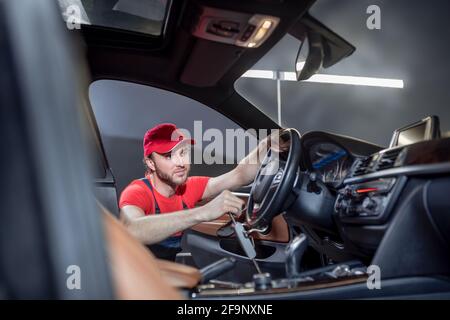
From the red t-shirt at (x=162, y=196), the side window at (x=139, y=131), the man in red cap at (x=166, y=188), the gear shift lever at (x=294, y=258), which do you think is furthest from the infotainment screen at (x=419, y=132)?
the side window at (x=139, y=131)

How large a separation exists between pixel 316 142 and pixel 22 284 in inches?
40.3

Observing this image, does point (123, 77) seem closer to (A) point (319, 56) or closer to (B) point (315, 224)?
(A) point (319, 56)

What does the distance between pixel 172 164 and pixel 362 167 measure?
2.65 ft

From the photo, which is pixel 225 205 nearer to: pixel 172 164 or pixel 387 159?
pixel 387 159

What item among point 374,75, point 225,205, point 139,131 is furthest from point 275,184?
point 374,75

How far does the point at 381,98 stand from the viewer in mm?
Result: 3955

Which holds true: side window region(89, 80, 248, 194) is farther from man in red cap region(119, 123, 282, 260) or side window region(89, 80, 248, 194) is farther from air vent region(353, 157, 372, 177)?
air vent region(353, 157, 372, 177)

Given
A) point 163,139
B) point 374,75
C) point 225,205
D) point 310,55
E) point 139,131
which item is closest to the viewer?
point 225,205

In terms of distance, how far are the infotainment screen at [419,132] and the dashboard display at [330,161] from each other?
15 cm

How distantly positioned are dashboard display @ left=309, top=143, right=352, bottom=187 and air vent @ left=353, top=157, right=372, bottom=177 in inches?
3.0

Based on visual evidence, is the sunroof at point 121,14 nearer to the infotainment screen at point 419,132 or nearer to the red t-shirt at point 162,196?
the red t-shirt at point 162,196

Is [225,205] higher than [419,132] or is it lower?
lower

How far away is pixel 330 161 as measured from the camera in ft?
4.32

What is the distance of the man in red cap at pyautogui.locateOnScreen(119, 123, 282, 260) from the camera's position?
1347mm
